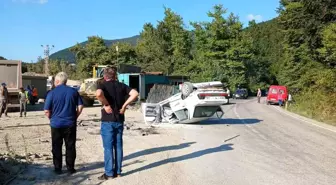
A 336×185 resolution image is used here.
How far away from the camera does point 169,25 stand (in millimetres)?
75812

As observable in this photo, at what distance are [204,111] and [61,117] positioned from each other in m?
10.1

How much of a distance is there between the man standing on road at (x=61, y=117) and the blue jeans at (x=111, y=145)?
29.1 inches

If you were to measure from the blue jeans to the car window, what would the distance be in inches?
372

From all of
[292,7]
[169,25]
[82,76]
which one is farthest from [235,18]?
[292,7]

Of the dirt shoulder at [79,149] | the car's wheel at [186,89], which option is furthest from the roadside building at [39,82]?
the car's wheel at [186,89]

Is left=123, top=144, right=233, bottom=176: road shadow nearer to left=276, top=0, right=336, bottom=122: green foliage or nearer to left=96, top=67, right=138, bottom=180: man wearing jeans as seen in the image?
left=96, top=67, right=138, bottom=180: man wearing jeans

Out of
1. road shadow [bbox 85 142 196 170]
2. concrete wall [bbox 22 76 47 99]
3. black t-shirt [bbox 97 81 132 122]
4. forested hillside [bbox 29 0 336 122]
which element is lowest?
road shadow [bbox 85 142 196 170]

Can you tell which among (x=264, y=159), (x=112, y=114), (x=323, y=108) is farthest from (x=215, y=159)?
(x=323, y=108)

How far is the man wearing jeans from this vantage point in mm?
6995

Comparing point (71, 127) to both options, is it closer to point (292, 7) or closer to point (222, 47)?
point (292, 7)

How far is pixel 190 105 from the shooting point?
16328mm

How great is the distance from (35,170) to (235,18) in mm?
68125

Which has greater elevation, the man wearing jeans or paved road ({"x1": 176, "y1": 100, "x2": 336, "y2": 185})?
the man wearing jeans

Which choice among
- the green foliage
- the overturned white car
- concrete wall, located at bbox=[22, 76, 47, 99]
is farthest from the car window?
concrete wall, located at bbox=[22, 76, 47, 99]
